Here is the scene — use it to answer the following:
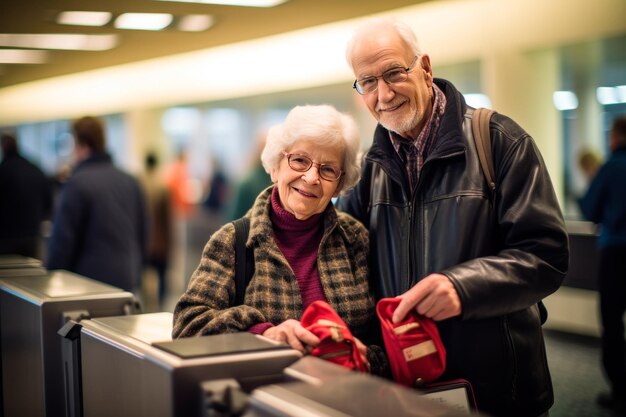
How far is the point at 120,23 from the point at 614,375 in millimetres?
5723

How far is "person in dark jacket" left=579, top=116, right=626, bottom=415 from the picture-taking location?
477 cm

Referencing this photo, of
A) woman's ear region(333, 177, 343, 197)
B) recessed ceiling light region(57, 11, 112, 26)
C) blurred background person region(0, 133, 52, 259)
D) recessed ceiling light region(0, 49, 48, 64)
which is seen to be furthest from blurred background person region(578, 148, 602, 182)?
recessed ceiling light region(0, 49, 48, 64)

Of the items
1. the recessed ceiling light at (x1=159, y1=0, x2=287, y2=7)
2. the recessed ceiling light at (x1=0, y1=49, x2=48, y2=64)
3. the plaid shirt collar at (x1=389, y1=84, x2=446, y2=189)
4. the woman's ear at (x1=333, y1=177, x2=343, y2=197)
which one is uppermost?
the recessed ceiling light at (x1=0, y1=49, x2=48, y2=64)

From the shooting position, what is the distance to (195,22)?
7.68 m

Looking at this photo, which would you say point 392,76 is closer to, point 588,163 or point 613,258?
point 613,258

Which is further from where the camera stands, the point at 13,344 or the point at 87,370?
the point at 13,344

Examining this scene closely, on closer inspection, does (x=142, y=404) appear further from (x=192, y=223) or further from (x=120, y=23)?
(x=192, y=223)

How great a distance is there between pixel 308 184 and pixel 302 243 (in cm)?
16

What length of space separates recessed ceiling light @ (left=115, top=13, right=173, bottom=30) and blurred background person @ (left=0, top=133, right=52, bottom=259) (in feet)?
5.81

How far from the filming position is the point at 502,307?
1.70 m

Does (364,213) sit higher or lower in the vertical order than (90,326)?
higher

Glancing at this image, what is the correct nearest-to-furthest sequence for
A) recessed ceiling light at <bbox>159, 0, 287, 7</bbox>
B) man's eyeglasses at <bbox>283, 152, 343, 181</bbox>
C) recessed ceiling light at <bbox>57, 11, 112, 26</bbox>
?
man's eyeglasses at <bbox>283, 152, 343, 181</bbox>
recessed ceiling light at <bbox>159, 0, 287, 7</bbox>
recessed ceiling light at <bbox>57, 11, 112, 26</bbox>

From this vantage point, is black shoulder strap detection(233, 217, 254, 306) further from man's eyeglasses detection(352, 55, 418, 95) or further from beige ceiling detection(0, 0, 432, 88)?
beige ceiling detection(0, 0, 432, 88)

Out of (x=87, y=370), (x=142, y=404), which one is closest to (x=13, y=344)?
(x=87, y=370)
